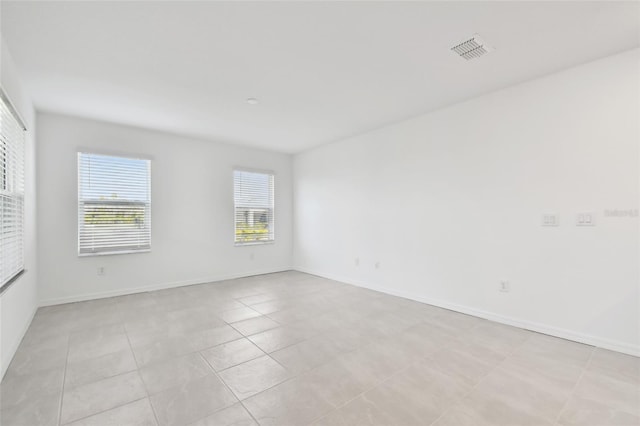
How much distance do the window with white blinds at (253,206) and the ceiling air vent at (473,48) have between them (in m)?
4.34

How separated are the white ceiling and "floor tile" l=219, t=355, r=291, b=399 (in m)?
2.64

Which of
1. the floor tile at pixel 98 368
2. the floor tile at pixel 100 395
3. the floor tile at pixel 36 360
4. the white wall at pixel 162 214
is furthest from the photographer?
the white wall at pixel 162 214

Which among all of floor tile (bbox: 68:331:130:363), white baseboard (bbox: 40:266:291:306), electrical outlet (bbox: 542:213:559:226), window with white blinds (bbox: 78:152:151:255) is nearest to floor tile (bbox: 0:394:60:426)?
floor tile (bbox: 68:331:130:363)

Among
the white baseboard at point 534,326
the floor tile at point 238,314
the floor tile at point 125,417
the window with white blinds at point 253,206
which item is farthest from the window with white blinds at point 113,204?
the white baseboard at point 534,326

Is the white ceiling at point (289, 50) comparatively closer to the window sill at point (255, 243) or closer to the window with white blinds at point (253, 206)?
the window with white blinds at point (253, 206)

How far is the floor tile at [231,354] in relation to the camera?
2.42 m

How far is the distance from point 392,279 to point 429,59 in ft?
9.99

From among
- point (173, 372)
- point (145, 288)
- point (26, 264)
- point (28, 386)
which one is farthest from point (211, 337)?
point (145, 288)

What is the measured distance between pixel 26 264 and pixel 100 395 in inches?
85.3

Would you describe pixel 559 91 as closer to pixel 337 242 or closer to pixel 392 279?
pixel 392 279

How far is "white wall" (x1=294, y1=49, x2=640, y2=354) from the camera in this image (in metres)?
2.62

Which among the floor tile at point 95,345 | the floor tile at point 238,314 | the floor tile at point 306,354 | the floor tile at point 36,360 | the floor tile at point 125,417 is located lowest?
the floor tile at point 306,354

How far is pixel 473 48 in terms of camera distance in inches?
98.4

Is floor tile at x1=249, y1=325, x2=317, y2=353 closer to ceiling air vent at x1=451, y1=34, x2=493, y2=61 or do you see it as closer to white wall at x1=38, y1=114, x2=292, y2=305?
white wall at x1=38, y1=114, x2=292, y2=305
